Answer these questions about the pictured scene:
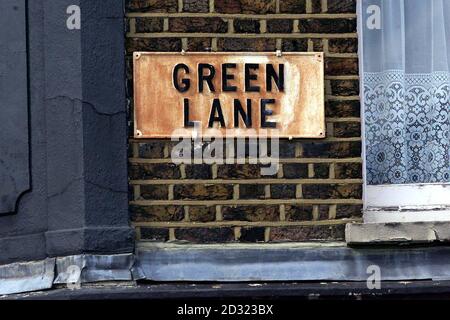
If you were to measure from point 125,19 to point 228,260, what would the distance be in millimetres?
1334

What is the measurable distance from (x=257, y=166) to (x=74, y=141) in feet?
3.06

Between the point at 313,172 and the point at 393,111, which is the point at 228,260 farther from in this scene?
the point at 393,111

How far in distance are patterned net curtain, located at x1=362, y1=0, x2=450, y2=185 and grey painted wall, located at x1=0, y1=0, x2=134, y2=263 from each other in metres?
1.31

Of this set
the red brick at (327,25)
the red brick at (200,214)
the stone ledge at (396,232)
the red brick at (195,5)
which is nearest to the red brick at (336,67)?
the red brick at (327,25)

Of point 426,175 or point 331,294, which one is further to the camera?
point 426,175

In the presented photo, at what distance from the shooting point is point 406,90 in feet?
19.8

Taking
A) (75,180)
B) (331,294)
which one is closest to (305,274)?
(331,294)

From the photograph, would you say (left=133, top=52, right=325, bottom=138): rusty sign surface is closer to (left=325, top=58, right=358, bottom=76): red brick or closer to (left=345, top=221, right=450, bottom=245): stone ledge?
(left=325, top=58, right=358, bottom=76): red brick

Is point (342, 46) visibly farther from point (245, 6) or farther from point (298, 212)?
point (298, 212)

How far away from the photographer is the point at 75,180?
5.74m

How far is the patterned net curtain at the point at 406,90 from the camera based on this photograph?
5988mm

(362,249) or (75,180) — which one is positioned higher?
(75,180)

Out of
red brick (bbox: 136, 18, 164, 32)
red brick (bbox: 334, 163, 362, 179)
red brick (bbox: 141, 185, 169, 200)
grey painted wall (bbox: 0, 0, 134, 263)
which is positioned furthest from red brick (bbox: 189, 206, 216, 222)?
red brick (bbox: 136, 18, 164, 32)
